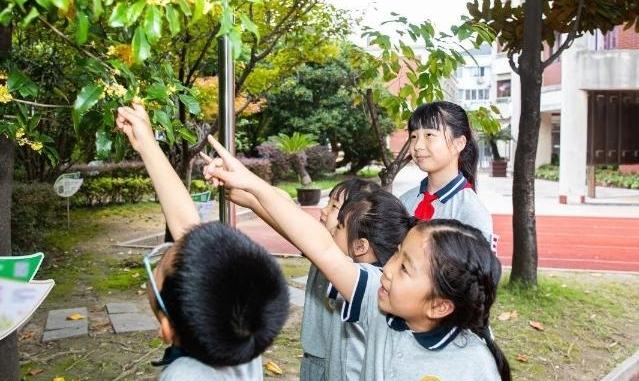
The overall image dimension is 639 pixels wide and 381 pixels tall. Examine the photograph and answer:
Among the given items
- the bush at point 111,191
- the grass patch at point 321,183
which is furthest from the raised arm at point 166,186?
the grass patch at point 321,183

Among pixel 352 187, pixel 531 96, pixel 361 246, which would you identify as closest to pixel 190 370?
pixel 361 246

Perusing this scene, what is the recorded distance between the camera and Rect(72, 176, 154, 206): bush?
49.8 feet

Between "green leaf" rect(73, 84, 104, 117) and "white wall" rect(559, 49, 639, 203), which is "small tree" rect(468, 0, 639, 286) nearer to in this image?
"green leaf" rect(73, 84, 104, 117)

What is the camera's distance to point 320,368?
273 centimetres

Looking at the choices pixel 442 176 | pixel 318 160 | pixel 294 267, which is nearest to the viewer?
pixel 442 176

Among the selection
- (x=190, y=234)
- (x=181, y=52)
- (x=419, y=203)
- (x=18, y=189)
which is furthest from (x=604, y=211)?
(x=190, y=234)

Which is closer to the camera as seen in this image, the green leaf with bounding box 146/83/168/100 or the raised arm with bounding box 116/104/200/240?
the raised arm with bounding box 116/104/200/240

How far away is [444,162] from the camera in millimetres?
2932

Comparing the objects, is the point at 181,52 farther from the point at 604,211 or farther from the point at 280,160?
the point at 280,160

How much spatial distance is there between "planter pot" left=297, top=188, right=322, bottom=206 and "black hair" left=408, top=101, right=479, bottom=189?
13.9 m

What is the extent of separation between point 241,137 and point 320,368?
21771mm

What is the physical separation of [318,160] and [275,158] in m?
2.45

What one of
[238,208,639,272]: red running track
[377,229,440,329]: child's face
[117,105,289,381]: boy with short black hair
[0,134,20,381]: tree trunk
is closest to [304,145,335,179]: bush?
[238,208,639,272]: red running track

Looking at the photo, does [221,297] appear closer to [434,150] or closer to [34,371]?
[434,150]
